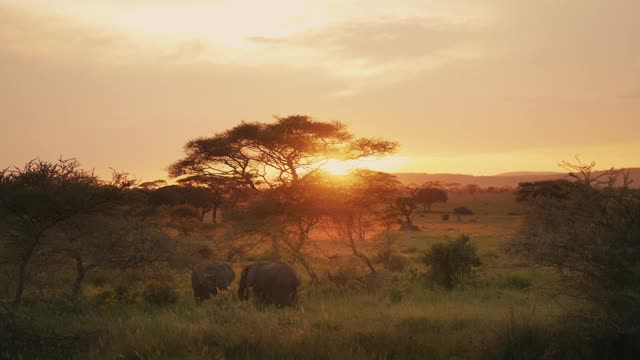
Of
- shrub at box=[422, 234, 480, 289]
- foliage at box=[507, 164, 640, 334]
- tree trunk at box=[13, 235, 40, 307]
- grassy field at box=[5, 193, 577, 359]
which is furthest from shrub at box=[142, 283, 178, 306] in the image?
foliage at box=[507, 164, 640, 334]

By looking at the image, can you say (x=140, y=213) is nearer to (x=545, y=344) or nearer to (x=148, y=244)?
(x=148, y=244)

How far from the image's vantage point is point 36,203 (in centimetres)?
1176

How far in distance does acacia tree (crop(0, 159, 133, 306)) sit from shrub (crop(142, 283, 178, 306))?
122 inches

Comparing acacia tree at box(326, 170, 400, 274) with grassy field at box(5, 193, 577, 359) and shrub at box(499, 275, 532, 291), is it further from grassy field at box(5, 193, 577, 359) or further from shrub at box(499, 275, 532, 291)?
grassy field at box(5, 193, 577, 359)

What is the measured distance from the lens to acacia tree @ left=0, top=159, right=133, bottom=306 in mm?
11820

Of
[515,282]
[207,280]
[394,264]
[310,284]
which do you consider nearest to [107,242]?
[207,280]

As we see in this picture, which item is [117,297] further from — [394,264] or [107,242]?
[394,264]

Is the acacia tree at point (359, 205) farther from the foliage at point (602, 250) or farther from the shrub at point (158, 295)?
the foliage at point (602, 250)

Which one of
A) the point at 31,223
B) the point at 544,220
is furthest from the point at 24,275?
the point at 544,220

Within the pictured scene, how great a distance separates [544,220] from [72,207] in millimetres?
11720

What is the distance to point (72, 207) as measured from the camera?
483 inches

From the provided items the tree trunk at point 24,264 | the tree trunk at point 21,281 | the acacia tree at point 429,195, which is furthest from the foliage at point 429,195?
the tree trunk at point 21,281

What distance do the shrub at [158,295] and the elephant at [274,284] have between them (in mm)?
1933

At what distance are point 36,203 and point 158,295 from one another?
14.0ft
